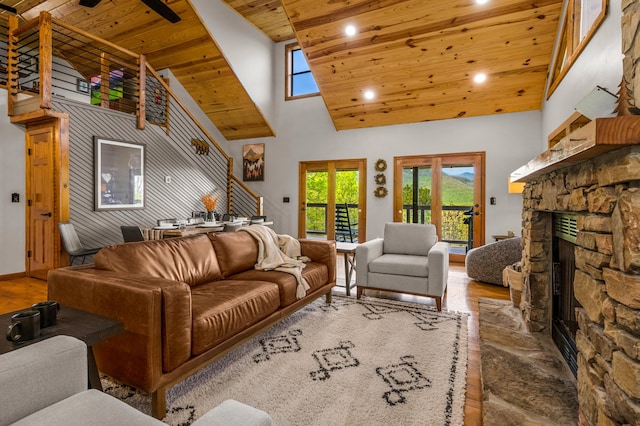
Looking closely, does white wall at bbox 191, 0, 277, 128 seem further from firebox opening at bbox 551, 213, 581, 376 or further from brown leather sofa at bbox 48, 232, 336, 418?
firebox opening at bbox 551, 213, 581, 376

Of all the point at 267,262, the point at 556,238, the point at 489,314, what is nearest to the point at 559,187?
the point at 556,238

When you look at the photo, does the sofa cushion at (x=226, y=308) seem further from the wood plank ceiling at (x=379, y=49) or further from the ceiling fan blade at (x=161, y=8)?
the wood plank ceiling at (x=379, y=49)

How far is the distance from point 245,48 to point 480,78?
458 centimetres

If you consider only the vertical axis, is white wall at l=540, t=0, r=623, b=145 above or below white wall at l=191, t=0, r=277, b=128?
below

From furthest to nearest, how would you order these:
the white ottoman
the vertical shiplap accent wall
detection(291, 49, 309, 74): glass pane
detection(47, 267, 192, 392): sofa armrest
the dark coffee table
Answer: detection(291, 49, 309, 74): glass pane < the vertical shiplap accent wall < detection(47, 267, 192, 392): sofa armrest < the dark coffee table < the white ottoman

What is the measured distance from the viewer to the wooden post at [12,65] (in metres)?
4.36

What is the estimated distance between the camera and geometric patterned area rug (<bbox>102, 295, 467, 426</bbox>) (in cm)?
173

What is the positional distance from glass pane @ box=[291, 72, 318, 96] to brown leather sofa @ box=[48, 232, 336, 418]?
17.6 ft

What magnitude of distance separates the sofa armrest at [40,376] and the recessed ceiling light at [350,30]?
17.0ft

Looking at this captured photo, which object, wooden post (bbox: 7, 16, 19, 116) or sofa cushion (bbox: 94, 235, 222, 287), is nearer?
sofa cushion (bbox: 94, 235, 222, 287)

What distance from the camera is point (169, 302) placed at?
165 centimetres

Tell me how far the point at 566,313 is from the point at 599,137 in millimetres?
1634

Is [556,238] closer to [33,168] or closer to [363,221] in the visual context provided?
[363,221]

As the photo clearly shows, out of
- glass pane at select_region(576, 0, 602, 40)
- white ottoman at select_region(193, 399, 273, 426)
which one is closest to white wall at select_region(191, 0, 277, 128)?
glass pane at select_region(576, 0, 602, 40)
